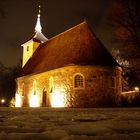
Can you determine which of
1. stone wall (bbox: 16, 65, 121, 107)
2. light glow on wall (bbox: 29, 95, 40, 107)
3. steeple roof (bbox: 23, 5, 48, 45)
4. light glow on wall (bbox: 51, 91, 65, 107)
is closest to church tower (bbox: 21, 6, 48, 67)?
steeple roof (bbox: 23, 5, 48, 45)

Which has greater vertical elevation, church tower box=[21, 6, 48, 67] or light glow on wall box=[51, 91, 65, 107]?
church tower box=[21, 6, 48, 67]

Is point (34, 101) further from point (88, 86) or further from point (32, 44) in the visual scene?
point (32, 44)

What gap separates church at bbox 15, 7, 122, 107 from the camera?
21.3 m

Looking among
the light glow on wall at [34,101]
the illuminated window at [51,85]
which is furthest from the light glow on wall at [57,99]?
the light glow on wall at [34,101]

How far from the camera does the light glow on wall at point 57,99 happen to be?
22159 mm

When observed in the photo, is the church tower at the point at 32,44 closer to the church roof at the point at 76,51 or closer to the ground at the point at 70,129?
the church roof at the point at 76,51

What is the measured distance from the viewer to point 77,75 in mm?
21594

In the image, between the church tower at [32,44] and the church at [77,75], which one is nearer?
the church at [77,75]

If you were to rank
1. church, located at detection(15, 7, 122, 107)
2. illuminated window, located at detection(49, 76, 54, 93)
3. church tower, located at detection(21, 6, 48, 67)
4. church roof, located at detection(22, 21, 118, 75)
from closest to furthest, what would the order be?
church, located at detection(15, 7, 122, 107)
church roof, located at detection(22, 21, 118, 75)
illuminated window, located at detection(49, 76, 54, 93)
church tower, located at detection(21, 6, 48, 67)

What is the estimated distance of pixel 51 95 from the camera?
23438 millimetres

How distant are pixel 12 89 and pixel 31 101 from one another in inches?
1231

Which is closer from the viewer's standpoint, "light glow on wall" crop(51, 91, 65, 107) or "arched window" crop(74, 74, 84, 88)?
"arched window" crop(74, 74, 84, 88)

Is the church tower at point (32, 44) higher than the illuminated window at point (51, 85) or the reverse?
higher

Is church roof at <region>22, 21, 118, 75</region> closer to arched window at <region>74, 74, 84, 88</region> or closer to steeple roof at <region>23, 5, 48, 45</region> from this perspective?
arched window at <region>74, 74, 84, 88</region>
